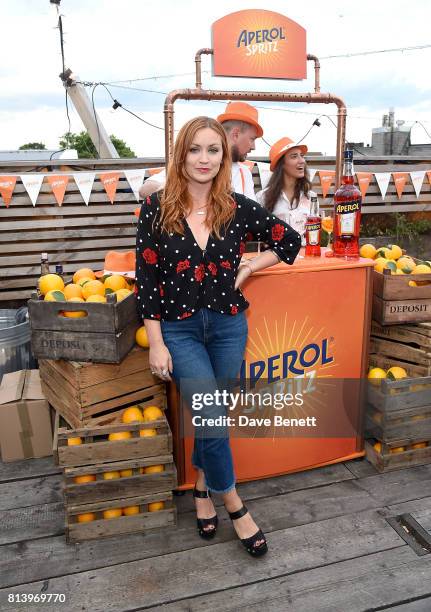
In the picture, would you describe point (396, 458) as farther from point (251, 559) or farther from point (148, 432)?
point (148, 432)

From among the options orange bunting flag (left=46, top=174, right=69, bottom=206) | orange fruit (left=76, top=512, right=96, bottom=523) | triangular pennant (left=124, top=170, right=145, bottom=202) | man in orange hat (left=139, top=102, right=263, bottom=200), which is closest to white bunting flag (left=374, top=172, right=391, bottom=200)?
triangular pennant (left=124, top=170, right=145, bottom=202)

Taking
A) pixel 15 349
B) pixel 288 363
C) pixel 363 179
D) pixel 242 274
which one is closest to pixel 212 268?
pixel 242 274

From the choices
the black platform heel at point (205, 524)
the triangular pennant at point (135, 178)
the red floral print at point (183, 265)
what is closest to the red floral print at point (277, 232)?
the red floral print at point (183, 265)

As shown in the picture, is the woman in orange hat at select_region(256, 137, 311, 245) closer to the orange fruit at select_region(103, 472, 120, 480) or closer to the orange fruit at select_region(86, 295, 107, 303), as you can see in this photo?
the orange fruit at select_region(86, 295, 107, 303)

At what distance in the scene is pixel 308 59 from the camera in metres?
3.41

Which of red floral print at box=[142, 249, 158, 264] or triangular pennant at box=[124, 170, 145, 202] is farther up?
triangular pennant at box=[124, 170, 145, 202]

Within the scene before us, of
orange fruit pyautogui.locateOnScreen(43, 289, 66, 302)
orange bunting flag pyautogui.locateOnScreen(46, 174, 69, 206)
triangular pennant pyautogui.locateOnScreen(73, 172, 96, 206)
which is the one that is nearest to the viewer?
orange fruit pyautogui.locateOnScreen(43, 289, 66, 302)

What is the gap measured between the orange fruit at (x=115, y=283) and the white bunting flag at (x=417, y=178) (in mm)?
7412

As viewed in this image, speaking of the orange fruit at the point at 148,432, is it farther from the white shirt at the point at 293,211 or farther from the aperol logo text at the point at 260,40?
the aperol logo text at the point at 260,40

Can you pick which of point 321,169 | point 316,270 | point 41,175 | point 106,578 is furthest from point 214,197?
point 321,169

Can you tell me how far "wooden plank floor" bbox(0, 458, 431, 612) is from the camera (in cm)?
241

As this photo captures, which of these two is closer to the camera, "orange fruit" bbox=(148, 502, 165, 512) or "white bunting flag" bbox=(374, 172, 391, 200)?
"orange fruit" bbox=(148, 502, 165, 512)

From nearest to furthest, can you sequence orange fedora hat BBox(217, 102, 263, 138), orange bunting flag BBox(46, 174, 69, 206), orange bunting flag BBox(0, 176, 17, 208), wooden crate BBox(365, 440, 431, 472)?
wooden crate BBox(365, 440, 431, 472)
orange fedora hat BBox(217, 102, 263, 138)
orange bunting flag BBox(0, 176, 17, 208)
orange bunting flag BBox(46, 174, 69, 206)

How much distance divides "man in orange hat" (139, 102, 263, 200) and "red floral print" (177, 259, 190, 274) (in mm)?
1573
